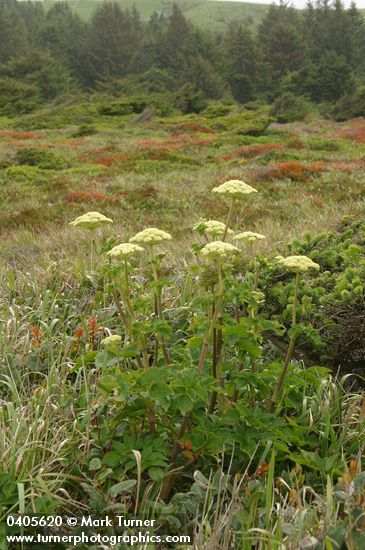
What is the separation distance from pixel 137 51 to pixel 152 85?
18.1m

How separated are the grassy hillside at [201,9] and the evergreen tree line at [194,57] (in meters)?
70.4

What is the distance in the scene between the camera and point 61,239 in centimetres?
699

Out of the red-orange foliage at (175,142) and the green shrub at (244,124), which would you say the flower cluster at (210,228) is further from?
the green shrub at (244,124)

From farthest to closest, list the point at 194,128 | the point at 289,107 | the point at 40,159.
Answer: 1. the point at 289,107
2. the point at 194,128
3. the point at 40,159

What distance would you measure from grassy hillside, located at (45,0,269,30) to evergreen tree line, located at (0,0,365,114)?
2773 inches

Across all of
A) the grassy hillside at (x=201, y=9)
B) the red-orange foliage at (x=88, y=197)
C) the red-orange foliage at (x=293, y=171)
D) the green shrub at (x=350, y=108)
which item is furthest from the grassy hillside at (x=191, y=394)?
the grassy hillside at (x=201, y=9)

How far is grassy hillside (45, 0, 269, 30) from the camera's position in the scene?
140 metres

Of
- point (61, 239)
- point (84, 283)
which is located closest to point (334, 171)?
point (61, 239)

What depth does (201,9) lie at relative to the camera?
151m

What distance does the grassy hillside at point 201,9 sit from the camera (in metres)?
140

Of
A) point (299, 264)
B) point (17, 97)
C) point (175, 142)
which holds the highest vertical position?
point (17, 97)

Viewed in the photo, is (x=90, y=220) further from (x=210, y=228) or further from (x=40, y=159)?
(x=40, y=159)

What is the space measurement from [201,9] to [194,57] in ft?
346

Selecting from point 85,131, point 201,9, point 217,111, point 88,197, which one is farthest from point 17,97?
point 201,9
